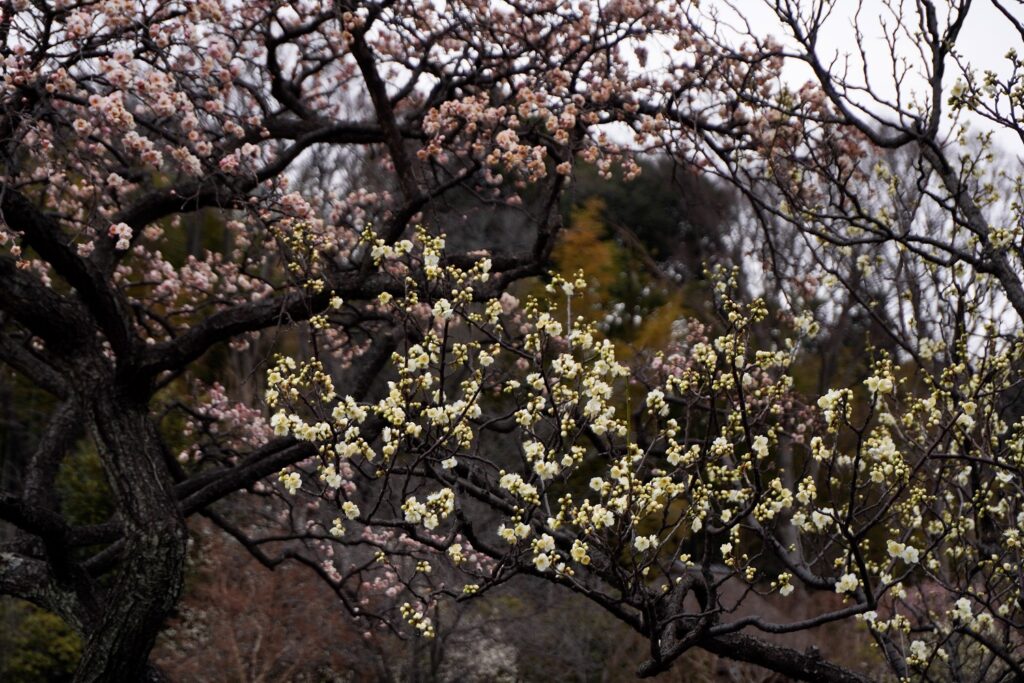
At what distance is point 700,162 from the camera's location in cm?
650

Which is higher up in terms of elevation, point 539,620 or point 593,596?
point 539,620

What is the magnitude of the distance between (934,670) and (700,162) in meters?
Answer: 4.05

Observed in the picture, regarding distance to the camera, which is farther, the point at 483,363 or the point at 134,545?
the point at 134,545

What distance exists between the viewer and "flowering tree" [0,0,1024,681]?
11.7 ft

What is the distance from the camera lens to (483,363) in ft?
11.7

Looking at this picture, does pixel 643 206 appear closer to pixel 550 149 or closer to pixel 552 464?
pixel 550 149

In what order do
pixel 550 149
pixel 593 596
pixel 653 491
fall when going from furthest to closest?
pixel 550 149 < pixel 593 596 < pixel 653 491

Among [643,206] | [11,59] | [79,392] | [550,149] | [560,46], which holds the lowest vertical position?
[79,392]

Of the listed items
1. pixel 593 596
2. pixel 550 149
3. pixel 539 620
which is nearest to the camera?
pixel 593 596

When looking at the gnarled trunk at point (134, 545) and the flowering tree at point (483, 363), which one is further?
the gnarled trunk at point (134, 545)

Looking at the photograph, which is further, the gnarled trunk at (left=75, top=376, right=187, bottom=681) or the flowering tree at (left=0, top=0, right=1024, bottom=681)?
the gnarled trunk at (left=75, top=376, right=187, bottom=681)

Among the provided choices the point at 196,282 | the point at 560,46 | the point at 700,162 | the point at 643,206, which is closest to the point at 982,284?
the point at 700,162

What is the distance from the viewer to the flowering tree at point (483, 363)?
11.7 feet

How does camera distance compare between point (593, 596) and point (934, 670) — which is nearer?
point (593, 596)
